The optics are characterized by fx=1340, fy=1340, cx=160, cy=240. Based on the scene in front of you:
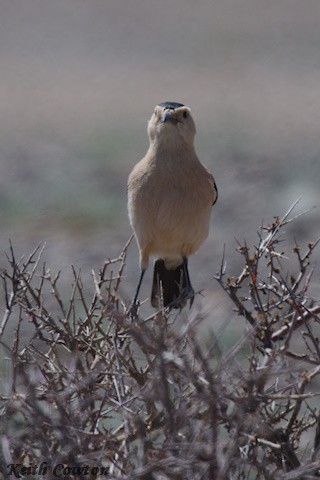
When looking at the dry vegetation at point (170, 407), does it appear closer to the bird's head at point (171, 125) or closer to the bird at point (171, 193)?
the bird at point (171, 193)

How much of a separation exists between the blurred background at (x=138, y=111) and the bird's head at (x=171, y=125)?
436 centimetres

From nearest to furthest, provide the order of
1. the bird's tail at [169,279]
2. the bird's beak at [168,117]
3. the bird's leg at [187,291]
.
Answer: the bird's leg at [187,291], the bird's beak at [168,117], the bird's tail at [169,279]

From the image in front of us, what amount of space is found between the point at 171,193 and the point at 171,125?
1.44 feet

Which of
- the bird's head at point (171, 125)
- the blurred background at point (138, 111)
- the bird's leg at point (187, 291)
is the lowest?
the bird's leg at point (187, 291)

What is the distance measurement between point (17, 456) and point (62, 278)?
9.33m

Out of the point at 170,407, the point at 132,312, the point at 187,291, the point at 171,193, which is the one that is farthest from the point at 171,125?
the point at 170,407

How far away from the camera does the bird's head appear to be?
291 inches

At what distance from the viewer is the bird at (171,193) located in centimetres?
722

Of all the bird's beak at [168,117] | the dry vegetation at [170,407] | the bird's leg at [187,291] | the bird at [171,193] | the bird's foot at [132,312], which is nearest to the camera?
the dry vegetation at [170,407]

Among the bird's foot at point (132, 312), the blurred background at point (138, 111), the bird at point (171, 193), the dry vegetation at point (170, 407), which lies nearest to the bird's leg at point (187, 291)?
the bird at point (171, 193)

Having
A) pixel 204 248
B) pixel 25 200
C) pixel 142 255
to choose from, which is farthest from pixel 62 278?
pixel 142 255

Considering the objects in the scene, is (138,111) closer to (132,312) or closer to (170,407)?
(132,312)

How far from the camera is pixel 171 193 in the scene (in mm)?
7219

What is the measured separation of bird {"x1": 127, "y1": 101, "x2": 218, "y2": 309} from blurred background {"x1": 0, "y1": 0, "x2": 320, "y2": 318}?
14.2 ft
